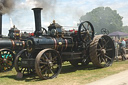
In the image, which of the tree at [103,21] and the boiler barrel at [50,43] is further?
the tree at [103,21]

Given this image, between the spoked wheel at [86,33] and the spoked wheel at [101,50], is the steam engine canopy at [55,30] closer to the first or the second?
the spoked wheel at [86,33]

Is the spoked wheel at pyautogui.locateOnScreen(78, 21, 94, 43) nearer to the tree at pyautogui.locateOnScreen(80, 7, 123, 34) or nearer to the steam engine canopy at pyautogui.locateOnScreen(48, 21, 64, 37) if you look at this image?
the steam engine canopy at pyautogui.locateOnScreen(48, 21, 64, 37)

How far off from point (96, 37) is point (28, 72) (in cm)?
358

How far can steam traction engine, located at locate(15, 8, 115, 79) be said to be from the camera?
684 cm

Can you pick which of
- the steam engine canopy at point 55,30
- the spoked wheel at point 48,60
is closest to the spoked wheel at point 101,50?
the steam engine canopy at point 55,30

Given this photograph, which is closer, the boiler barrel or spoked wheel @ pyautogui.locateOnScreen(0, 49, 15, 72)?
the boiler barrel

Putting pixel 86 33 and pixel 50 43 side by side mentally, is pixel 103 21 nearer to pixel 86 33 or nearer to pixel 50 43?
pixel 86 33

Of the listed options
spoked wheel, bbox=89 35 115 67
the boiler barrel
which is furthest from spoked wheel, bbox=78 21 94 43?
the boiler barrel

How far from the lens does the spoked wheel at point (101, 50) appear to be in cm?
846

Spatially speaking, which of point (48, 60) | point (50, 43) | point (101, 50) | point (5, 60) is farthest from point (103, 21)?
point (48, 60)

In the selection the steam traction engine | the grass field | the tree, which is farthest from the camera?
the tree

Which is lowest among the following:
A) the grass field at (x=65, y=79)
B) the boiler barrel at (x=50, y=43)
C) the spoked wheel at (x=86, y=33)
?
the grass field at (x=65, y=79)

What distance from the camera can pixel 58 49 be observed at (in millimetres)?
7895

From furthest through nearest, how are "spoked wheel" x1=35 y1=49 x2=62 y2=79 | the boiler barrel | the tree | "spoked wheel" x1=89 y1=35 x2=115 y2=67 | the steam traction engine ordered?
1. the tree
2. "spoked wheel" x1=89 y1=35 x2=115 y2=67
3. the boiler barrel
4. the steam traction engine
5. "spoked wheel" x1=35 y1=49 x2=62 y2=79
